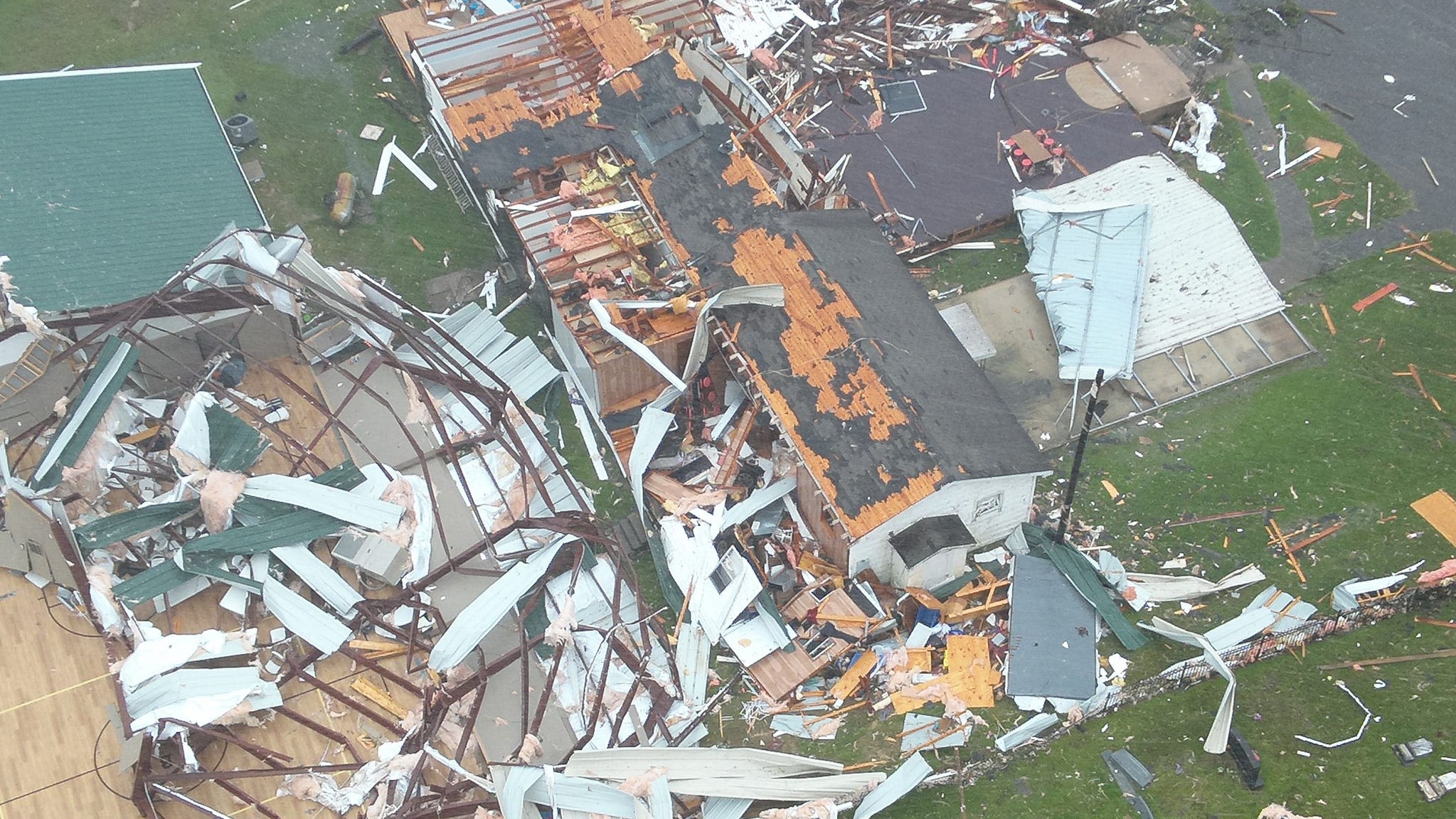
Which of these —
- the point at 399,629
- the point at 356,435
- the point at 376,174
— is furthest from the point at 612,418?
the point at 376,174

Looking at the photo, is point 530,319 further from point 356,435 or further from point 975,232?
point 975,232

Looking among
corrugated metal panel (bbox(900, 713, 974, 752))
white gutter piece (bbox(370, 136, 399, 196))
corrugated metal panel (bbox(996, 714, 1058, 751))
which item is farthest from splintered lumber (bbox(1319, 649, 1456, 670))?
white gutter piece (bbox(370, 136, 399, 196))

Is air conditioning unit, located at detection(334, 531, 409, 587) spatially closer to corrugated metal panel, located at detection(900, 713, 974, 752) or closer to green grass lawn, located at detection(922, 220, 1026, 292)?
corrugated metal panel, located at detection(900, 713, 974, 752)

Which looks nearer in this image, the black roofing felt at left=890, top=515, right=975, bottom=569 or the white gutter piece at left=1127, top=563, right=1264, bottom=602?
the black roofing felt at left=890, top=515, right=975, bottom=569

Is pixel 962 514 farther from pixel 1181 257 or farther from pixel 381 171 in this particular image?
pixel 381 171

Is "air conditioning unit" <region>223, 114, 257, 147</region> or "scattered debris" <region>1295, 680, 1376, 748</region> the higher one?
"air conditioning unit" <region>223, 114, 257, 147</region>

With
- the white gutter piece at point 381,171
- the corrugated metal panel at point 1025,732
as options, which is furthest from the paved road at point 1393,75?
the white gutter piece at point 381,171

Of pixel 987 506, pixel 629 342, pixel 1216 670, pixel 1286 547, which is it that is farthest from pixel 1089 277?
pixel 629 342
